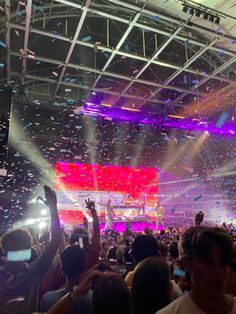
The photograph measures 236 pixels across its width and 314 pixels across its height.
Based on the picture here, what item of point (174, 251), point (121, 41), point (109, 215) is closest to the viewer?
point (174, 251)

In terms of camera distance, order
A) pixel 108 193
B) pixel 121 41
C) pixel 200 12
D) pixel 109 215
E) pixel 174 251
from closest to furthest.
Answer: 1. pixel 174 251
2. pixel 200 12
3. pixel 121 41
4. pixel 109 215
5. pixel 108 193

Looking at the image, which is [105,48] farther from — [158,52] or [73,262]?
[73,262]

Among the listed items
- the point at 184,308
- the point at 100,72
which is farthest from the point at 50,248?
the point at 100,72

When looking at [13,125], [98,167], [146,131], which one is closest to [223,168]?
[146,131]

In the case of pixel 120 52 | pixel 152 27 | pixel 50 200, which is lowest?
pixel 50 200

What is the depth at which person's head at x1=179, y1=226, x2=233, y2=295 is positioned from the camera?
46.0 inches

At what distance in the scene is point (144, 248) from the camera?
7.53 ft

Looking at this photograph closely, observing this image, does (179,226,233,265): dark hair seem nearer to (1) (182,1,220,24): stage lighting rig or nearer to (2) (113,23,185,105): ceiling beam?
(1) (182,1,220,24): stage lighting rig

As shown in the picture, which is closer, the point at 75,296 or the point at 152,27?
the point at 75,296

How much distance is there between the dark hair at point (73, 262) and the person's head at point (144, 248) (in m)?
0.47

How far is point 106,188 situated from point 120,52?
6.66 metres

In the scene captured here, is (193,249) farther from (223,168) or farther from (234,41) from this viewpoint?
(223,168)

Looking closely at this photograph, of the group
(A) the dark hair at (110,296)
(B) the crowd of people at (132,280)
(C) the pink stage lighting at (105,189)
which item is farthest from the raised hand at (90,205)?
(C) the pink stage lighting at (105,189)

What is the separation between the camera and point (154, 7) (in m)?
6.12
